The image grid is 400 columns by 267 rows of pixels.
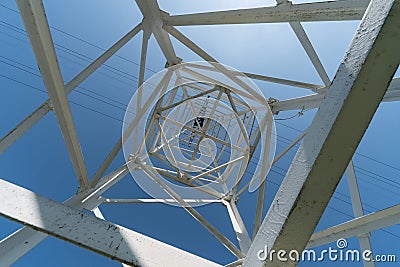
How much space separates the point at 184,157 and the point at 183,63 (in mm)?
4667

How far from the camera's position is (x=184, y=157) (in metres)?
11.4

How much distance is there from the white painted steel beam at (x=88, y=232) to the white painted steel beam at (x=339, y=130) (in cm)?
52

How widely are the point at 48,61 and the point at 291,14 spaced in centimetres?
298

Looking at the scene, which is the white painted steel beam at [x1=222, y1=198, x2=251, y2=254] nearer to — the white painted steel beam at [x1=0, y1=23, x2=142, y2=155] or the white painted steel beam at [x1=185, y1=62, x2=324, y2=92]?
the white painted steel beam at [x1=185, y1=62, x2=324, y2=92]

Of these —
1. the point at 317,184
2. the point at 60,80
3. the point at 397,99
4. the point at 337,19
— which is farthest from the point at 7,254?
the point at 397,99

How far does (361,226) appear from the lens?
306cm

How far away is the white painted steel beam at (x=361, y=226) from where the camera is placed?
280 cm

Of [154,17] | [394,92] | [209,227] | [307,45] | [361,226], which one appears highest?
[154,17]

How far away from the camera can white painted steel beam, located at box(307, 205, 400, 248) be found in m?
2.80

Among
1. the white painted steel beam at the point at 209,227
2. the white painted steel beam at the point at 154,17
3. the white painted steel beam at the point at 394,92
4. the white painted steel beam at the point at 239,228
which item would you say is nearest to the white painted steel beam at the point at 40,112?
the white painted steel beam at the point at 154,17

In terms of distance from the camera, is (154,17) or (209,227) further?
(209,227)

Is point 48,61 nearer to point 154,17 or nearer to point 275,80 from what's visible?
point 154,17

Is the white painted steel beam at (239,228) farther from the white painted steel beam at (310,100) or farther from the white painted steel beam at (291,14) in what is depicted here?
the white painted steel beam at (291,14)

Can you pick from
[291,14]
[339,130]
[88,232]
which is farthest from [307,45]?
[88,232]
